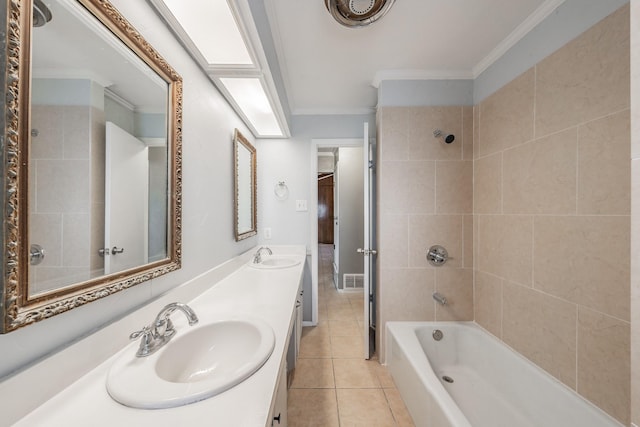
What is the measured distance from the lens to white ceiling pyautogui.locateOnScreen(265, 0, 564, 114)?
1.28 m

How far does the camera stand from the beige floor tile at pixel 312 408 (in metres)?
1.41

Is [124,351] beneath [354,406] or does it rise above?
above

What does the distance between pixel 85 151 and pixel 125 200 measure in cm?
20

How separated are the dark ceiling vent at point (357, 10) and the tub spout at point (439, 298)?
189cm

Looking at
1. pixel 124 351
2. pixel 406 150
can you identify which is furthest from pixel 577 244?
pixel 124 351

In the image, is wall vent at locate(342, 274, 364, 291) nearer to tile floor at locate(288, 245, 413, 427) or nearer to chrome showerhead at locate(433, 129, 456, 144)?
tile floor at locate(288, 245, 413, 427)

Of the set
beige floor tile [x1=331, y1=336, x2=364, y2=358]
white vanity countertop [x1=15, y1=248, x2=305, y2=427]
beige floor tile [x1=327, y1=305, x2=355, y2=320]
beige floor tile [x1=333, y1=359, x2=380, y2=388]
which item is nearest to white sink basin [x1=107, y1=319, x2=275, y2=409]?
white vanity countertop [x1=15, y1=248, x2=305, y2=427]

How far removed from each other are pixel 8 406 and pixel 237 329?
0.55 m

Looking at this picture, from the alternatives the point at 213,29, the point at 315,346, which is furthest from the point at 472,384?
the point at 213,29

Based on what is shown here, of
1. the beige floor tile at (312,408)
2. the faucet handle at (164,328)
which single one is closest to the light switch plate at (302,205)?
the beige floor tile at (312,408)

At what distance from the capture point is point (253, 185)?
89.9 inches

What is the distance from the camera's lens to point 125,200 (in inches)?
30.4

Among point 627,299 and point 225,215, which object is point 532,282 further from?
point 225,215

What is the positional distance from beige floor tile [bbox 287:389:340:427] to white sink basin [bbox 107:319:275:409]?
932 mm
